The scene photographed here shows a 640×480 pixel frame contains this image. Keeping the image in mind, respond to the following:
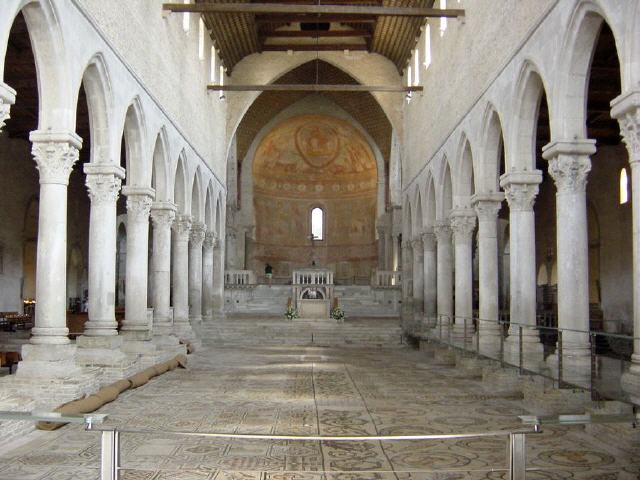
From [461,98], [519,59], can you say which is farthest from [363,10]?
[519,59]

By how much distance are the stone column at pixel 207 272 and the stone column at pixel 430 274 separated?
9.76m

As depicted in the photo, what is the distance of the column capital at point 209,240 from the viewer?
108 feet

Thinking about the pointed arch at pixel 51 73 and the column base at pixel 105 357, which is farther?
the column base at pixel 105 357

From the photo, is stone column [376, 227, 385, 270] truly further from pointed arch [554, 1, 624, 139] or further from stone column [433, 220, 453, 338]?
pointed arch [554, 1, 624, 139]

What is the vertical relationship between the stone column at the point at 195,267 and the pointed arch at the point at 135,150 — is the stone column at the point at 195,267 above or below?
below

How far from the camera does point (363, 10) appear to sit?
2273 centimetres

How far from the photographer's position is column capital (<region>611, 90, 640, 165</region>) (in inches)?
390

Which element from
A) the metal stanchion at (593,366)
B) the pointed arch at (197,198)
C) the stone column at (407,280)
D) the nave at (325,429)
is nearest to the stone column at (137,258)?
the nave at (325,429)

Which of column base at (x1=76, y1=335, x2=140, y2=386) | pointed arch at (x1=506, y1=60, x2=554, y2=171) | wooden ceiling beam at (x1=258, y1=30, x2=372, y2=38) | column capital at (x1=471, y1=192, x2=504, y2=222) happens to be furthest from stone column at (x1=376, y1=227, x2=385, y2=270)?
column base at (x1=76, y1=335, x2=140, y2=386)

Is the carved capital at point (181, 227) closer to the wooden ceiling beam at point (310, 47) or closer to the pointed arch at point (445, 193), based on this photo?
the pointed arch at point (445, 193)

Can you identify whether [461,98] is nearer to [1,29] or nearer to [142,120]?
[142,120]

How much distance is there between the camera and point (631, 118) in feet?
33.0

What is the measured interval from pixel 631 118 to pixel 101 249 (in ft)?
36.9

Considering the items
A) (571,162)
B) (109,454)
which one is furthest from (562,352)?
(109,454)
